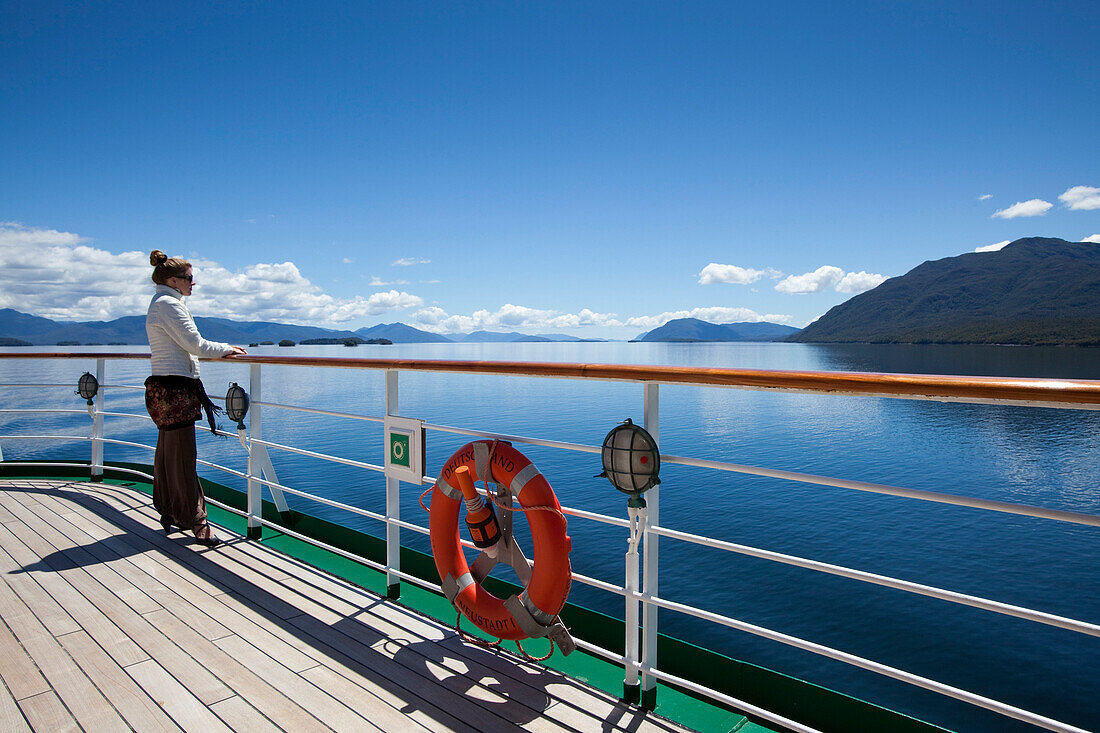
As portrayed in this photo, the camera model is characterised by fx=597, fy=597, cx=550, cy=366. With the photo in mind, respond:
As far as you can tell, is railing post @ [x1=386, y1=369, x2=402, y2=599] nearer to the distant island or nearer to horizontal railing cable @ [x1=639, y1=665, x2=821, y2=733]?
horizontal railing cable @ [x1=639, y1=665, x2=821, y2=733]

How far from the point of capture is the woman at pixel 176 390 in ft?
7.19

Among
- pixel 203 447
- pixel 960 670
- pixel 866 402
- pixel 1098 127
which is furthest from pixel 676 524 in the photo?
pixel 1098 127

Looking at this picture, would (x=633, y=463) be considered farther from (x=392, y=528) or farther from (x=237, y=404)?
(x=237, y=404)

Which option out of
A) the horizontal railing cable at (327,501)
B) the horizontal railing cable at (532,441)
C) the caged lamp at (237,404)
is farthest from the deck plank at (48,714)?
the caged lamp at (237,404)

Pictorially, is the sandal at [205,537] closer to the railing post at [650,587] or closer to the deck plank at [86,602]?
the deck plank at [86,602]

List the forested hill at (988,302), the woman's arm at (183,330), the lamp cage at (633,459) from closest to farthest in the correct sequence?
1. the lamp cage at (633,459)
2. the woman's arm at (183,330)
3. the forested hill at (988,302)

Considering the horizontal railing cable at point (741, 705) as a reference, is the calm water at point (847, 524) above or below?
below

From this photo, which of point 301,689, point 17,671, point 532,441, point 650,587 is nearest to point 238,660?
point 301,689

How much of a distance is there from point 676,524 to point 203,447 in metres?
10.1

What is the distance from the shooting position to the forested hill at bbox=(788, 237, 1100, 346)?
230 ft

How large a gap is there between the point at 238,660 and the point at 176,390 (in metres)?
1.25

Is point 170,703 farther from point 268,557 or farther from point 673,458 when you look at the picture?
point 673,458

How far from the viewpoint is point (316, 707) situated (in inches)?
50.3

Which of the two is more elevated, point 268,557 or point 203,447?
point 268,557
